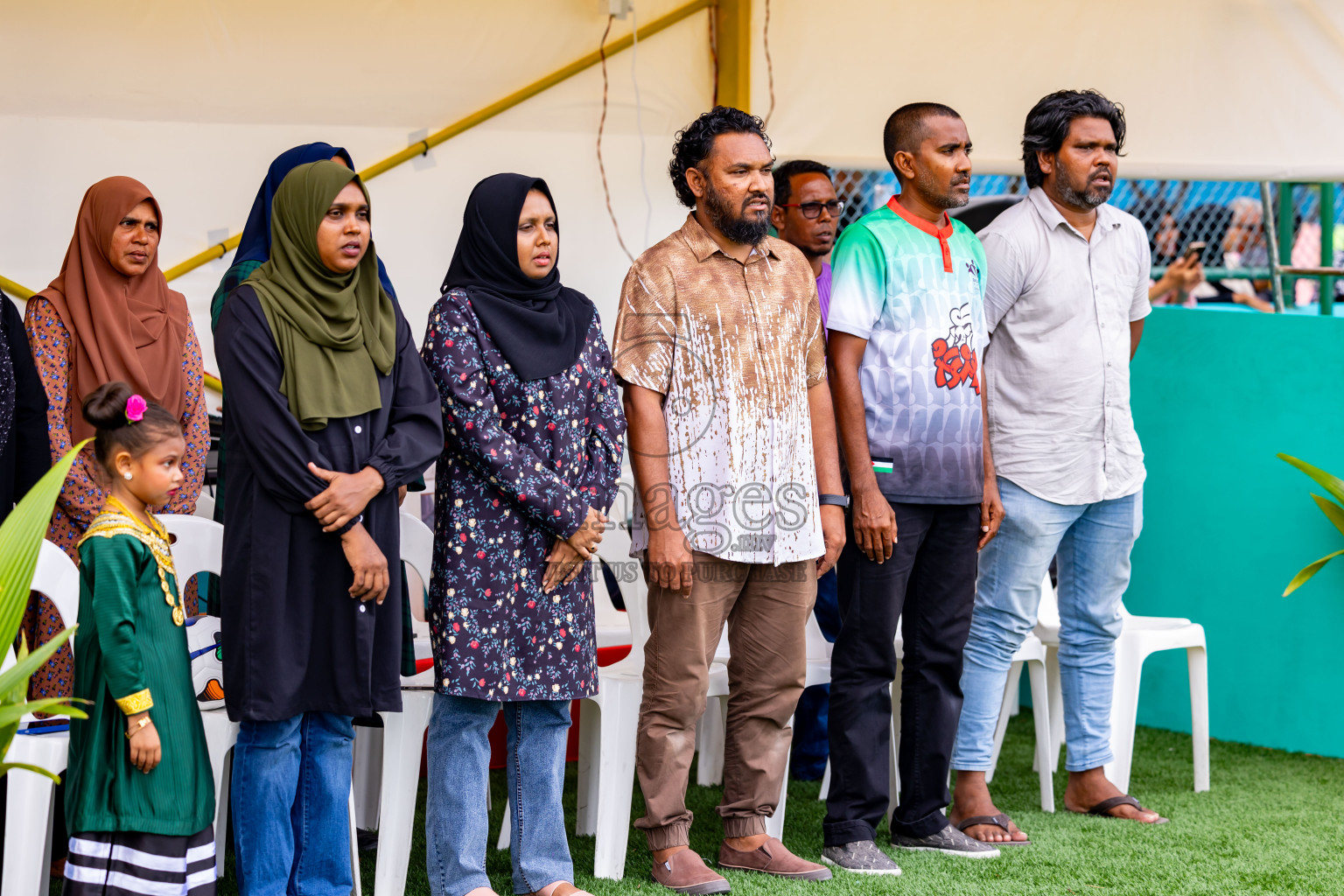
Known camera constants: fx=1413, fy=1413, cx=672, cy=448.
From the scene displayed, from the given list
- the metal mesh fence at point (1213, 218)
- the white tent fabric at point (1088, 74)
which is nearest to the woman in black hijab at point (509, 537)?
the white tent fabric at point (1088, 74)

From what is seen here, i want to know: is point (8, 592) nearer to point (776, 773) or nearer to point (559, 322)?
point (559, 322)

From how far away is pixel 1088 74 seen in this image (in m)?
4.76

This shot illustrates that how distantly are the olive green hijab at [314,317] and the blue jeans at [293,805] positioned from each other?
1.98 ft

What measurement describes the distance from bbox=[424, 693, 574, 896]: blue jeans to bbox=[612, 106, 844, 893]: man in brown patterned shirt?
26cm

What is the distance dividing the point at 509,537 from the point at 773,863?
1018 millimetres

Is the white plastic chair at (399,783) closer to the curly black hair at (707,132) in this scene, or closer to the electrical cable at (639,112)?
the curly black hair at (707,132)

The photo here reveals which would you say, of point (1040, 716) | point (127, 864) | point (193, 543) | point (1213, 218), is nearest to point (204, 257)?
point (193, 543)

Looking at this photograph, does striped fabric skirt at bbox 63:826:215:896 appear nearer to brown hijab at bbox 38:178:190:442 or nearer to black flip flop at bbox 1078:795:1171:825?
brown hijab at bbox 38:178:190:442

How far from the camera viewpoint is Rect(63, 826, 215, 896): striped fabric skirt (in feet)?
8.25

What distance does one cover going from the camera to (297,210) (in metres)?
2.78

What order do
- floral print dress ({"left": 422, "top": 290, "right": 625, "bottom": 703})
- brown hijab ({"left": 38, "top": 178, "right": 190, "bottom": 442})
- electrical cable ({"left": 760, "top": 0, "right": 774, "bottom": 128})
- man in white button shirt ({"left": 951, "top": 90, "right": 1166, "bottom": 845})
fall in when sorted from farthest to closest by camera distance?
electrical cable ({"left": 760, "top": 0, "right": 774, "bottom": 128}) → man in white button shirt ({"left": 951, "top": 90, "right": 1166, "bottom": 845}) → brown hijab ({"left": 38, "top": 178, "right": 190, "bottom": 442}) → floral print dress ({"left": 422, "top": 290, "right": 625, "bottom": 703})

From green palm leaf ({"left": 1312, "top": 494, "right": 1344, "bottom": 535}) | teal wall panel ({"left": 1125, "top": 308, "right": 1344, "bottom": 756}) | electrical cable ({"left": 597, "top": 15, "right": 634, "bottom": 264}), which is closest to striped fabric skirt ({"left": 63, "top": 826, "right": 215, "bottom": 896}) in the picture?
electrical cable ({"left": 597, "top": 15, "right": 634, "bottom": 264})

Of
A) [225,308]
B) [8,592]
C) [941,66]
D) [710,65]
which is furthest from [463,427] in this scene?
[941,66]

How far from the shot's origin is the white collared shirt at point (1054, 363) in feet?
12.1
